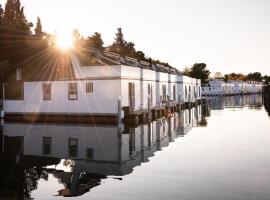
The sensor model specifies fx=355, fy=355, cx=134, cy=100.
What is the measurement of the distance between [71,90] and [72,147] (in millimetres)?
16073

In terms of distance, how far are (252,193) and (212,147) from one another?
11568 millimetres

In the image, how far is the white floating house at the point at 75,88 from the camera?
1443 inches

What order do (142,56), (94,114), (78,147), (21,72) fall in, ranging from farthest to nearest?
(142,56) → (21,72) → (94,114) → (78,147)

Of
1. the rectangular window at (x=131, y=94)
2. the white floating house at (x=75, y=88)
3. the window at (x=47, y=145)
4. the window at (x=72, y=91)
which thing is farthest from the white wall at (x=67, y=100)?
the window at (x=47, y=145)

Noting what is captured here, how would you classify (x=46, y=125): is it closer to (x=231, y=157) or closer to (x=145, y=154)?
(x=145, y=154)

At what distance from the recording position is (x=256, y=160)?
19.3m

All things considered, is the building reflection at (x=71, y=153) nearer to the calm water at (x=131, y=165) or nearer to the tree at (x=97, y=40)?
the calm water at (x=131, y=165)

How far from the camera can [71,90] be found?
38375 mm

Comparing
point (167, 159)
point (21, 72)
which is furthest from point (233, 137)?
point (21, 72)

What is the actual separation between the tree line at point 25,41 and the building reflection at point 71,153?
618 inches

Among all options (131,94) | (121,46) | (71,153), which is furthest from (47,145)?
(121,46)

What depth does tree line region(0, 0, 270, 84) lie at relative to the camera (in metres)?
47.0

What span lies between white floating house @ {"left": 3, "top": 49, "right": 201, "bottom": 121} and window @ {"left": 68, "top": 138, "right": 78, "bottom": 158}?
36.2 ft

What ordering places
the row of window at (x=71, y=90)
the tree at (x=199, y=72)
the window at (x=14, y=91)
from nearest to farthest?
the row of window at (x=71, y=90), the window at (x=14, y=91), the tree at (x=199, y=72)
